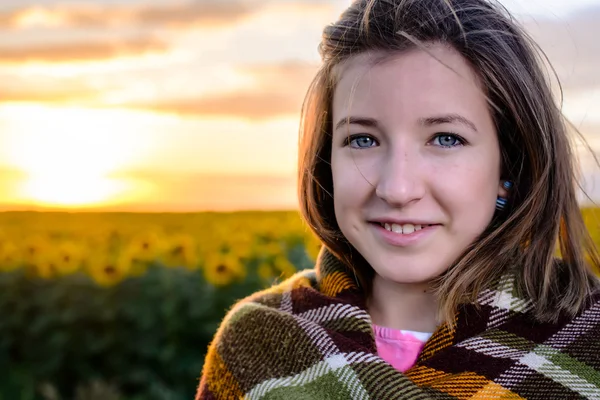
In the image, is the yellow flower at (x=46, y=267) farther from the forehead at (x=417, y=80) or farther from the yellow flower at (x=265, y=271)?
the forehead at (x=417, y=80)

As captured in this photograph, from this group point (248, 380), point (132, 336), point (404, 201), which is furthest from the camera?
point (132, 336)

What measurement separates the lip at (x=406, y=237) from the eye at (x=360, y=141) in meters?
0.21

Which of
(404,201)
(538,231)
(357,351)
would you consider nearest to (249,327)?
(357,351)

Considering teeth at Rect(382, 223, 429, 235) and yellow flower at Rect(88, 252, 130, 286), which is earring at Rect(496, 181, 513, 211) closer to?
teeth at Rect(382, 223, 429, 235)

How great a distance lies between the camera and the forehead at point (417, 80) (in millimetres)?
1998

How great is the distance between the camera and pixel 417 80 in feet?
6.57

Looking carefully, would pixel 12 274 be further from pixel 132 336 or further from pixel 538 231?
pixel 538 231

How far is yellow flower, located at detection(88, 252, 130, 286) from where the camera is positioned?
13.3 ft

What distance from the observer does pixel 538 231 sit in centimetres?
222

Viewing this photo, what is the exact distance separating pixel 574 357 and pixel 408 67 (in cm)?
78

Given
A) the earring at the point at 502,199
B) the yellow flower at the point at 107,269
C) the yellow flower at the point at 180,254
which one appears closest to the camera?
the earring at the point at 502,199

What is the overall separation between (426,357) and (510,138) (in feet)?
1.88

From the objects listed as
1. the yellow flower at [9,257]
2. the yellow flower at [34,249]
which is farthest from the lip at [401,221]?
the yellow flower at [9,257]

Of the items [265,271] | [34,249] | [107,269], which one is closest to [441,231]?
[265,271]
